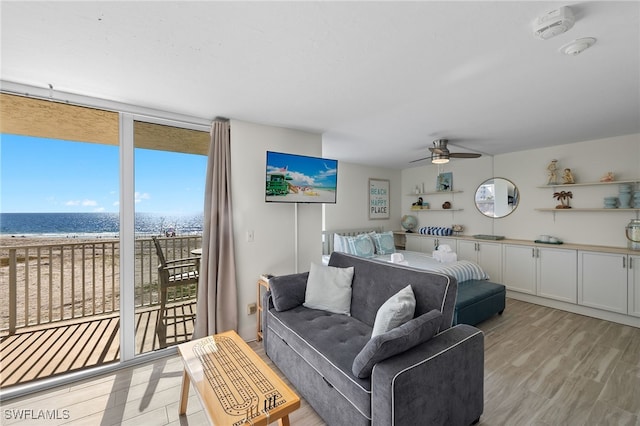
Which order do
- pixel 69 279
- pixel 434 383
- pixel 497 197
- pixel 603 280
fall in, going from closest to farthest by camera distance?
pixel 434 383, pixel 69 279, pixel 603 280, pixel 497 197

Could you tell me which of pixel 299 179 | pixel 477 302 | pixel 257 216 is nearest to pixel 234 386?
pixel 257 216

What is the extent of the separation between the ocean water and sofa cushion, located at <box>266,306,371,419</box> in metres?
1.38

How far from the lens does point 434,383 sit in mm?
1397

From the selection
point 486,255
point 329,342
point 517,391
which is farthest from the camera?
point 486,255

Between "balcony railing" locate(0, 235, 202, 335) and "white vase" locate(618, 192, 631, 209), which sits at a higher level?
"white vase" locate(618, 192, 631, 209)

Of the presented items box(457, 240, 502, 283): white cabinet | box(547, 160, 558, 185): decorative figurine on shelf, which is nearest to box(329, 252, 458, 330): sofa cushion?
box(457, 240, 502, 283): white cabinet

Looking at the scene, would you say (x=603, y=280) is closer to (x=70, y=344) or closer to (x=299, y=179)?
(x=299, y=179)

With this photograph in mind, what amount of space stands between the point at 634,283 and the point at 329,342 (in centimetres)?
413

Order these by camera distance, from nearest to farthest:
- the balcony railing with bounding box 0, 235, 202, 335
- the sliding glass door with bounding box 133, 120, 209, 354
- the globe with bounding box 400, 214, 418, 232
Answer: the sliding glass door with bounding box 133, 120, 209, 354 < the balcony railing with bounding box 0, 235, 202, 335 < the globe with bounding box 400, 214, 418, 232

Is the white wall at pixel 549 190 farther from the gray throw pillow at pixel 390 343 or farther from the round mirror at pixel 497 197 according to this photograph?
the gray throw pillow at pixel 390 343

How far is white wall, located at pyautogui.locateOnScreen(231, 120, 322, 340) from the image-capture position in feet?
9.36

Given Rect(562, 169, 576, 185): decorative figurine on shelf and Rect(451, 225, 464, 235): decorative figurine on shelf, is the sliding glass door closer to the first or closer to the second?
Rect(451, 225, 464, 235): decorative figurine on shelf

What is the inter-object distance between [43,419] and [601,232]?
255 inches

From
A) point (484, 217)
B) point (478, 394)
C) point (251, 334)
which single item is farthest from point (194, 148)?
point (484, 217)
